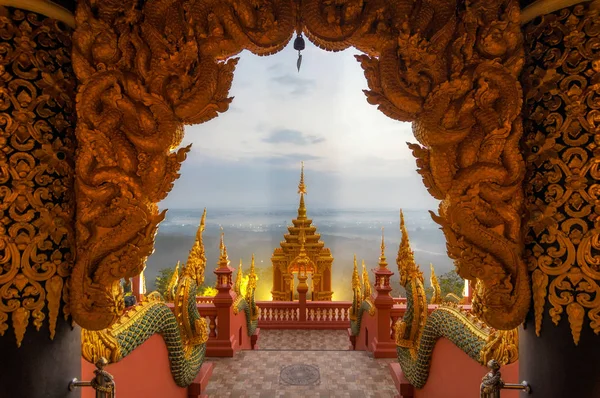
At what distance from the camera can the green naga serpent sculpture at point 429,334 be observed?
2529 millimetres

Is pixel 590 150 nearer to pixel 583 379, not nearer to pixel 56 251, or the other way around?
pixel 583 379

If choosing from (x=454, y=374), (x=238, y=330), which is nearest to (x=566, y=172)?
(x=454, y=374)

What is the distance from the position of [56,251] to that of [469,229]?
2.70 metres

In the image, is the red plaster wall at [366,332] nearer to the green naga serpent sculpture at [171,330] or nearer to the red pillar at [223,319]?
the red pillar at [223,319]

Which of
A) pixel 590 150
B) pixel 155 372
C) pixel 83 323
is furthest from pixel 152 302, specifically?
pixel 590 150

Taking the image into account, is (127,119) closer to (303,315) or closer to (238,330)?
(238,330)

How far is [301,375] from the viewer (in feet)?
18.0

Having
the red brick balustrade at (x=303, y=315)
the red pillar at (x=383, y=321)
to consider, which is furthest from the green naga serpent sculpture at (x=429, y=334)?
the red brick balustrade at (x=303, y=315)

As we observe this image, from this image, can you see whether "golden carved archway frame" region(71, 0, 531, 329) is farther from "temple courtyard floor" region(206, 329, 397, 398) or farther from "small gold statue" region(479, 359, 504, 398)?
"temple courtyard floor" region(206, 329, 397, 398)

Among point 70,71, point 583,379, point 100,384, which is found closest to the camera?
point 583,379

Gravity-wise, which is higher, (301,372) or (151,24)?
(151,24)

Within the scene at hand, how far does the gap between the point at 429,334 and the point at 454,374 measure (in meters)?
0.56

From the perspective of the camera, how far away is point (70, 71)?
2.20 m

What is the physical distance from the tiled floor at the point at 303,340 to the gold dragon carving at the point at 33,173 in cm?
707
